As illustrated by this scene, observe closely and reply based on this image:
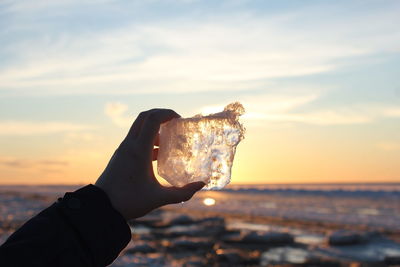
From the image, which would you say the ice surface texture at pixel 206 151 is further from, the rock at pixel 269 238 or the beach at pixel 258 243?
the rock at pixel 269 238

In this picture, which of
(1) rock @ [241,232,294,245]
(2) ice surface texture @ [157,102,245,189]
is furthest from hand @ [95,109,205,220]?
(1) rock @ [241,232,294,245]

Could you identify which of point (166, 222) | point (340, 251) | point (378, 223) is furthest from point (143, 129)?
point (378, 223)

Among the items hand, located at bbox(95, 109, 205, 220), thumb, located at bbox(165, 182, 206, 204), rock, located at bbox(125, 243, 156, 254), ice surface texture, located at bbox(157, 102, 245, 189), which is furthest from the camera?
rock, located at bbox(125, 243, 156, 254)

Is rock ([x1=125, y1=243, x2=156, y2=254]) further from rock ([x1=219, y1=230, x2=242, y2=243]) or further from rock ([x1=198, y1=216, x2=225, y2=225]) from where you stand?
rock ([x1=198, y1=216, x2=225, y2=225])

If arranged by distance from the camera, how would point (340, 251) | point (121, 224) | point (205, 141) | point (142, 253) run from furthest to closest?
point (340, 251) < point (142, 253) < point (205, 141) < point (121, 224)

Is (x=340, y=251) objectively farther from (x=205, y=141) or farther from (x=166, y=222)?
(x=205, y=141)

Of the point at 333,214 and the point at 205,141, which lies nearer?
the point at 205,141
